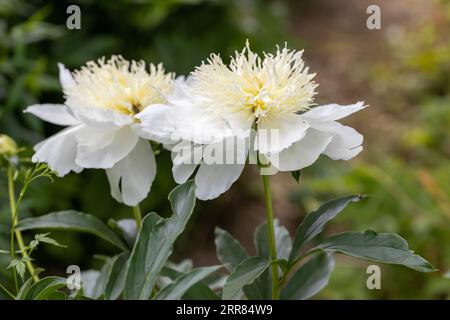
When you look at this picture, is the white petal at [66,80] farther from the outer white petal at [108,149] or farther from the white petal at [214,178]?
the white petal at [214,178]

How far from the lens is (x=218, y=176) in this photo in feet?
2.08

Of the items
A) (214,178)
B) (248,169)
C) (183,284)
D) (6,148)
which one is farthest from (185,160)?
(248,169)

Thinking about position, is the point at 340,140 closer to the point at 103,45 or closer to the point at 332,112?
the point at 332,112

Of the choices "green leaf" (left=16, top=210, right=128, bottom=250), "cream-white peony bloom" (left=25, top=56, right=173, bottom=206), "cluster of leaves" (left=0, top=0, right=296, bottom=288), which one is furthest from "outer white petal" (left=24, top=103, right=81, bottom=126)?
"cluster of leaves" (left=0, top=0, right=296, bottom=288)

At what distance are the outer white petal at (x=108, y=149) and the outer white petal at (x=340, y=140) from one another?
20 cm

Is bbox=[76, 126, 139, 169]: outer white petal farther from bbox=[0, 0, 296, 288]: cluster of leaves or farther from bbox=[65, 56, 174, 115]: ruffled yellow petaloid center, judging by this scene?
bbox=[0, 0, 296, 288]: cluster of leaves

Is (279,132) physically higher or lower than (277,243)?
higher

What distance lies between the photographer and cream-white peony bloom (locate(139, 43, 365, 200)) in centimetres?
62

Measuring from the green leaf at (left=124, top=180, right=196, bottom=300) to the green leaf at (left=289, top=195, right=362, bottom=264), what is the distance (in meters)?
0.13

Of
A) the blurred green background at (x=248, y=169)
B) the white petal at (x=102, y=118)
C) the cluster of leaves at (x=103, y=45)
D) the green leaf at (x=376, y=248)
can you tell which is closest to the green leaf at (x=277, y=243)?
the green leaf at (x=376, y=248)

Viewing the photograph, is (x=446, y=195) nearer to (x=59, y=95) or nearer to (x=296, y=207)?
(x=296, y=207)

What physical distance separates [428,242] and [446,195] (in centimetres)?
13

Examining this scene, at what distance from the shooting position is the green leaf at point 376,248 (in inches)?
24.2

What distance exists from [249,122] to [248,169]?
5.66ft
